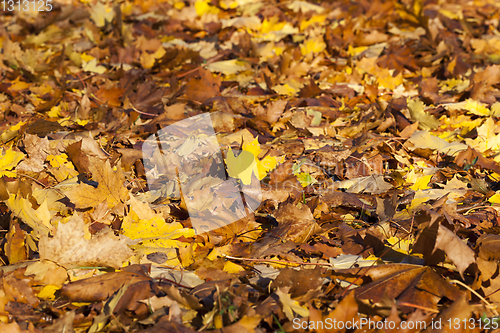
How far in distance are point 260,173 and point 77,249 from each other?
2.89ft

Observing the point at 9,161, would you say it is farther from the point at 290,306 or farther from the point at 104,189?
the point at 290,306

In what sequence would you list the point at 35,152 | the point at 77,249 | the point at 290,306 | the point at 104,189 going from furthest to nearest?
1. the point at 35,152
2. the point at 104,189
3. the point at 77,249
4. the point at 290,306

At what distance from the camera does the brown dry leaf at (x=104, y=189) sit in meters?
1.67

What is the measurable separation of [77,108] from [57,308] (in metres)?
1.46

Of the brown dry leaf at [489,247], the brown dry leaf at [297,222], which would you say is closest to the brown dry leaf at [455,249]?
the brown dry leaf at [489,247]

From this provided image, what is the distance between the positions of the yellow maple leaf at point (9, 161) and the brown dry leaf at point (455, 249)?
6.30 ft

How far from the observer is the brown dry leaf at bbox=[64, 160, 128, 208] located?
167 centimetres

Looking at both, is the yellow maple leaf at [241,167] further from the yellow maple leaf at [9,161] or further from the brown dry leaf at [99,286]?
the yellow maple leaf at [9,161]

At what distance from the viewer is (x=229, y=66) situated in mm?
3021

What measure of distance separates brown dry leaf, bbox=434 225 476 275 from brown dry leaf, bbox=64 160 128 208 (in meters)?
1.29

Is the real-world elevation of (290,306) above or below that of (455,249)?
below

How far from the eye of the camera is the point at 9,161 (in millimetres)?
1945

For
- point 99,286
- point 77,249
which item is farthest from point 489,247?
point 77,249

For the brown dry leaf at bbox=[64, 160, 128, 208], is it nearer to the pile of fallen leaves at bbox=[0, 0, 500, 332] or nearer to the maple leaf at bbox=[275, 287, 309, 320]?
the pile of fallen leaves at bbox=[0, 0, 500, 332]
